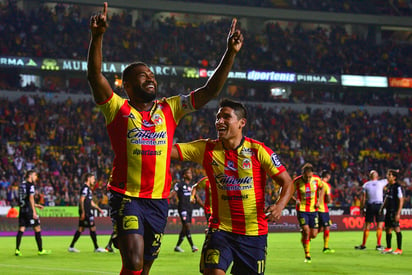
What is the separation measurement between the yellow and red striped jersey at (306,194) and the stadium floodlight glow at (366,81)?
34.3m

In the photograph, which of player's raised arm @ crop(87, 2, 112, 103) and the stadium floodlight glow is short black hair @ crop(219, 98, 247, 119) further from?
the stadium floodlight glow

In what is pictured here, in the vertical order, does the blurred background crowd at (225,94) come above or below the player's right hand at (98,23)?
above

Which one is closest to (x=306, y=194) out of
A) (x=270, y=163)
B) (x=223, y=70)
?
(x=270, y=163)

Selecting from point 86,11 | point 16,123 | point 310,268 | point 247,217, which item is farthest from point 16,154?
point 247,217

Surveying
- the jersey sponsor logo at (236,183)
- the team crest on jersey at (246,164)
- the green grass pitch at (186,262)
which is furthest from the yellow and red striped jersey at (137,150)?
the green grass pitch at (186,262)

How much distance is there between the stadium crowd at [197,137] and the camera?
37.1 meters

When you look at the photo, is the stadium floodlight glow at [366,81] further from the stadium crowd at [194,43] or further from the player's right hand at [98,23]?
the player's right hand at [98,23]

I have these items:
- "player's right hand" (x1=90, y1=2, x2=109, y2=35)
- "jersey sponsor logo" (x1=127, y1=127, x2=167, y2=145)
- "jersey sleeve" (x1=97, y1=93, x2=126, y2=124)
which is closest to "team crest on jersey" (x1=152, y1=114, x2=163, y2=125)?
"jersey sponsor logo" (x1=127, y1=127, x2=167, y2=145)

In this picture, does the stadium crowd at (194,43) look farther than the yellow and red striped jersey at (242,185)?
Yes

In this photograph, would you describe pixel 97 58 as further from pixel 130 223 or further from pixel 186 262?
pixel 186 262

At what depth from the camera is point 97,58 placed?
698 cm

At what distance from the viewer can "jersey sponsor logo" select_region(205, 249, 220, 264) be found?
25.1 ft

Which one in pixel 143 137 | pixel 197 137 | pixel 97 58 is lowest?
pixel 143 137

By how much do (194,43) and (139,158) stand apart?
4489cm
